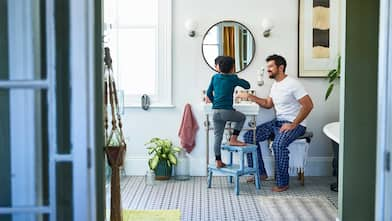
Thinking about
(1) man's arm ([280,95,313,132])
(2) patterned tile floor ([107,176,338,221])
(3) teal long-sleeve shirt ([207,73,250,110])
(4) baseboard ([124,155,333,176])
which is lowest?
(2) patterned tile floor ([107,176,338,221])

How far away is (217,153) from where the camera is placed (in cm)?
544

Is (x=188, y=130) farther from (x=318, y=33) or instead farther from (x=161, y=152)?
(x=318, y=33)

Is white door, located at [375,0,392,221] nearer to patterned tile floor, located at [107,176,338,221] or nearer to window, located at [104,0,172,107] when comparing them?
patterned tile floor, located at [107,176,338,221]

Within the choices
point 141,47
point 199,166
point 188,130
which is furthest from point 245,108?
point 141,47

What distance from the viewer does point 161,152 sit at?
5812mm

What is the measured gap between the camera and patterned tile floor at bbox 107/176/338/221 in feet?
14.6

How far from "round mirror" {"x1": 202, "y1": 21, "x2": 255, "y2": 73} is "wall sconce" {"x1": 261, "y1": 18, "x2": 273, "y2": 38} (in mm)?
167

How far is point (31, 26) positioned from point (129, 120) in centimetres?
406

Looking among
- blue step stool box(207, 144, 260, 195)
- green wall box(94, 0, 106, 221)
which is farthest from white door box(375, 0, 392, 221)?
blue step stool box(207, 144, 260, 195)

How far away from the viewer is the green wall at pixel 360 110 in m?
3.46

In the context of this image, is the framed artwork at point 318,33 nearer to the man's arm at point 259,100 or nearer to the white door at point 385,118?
the man's arm at point 259,100

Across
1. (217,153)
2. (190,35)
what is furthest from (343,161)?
(190,35)

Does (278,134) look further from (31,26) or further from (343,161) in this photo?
(31,26)

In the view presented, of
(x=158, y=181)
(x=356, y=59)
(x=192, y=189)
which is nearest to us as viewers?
(x=356, y=59)
